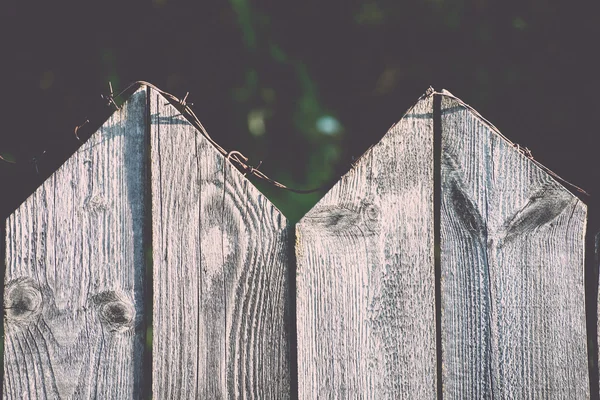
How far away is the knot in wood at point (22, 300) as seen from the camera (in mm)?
1129

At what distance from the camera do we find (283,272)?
1.14 m

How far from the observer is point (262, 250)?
1134 mm

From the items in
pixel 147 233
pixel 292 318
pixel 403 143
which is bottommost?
pixel 292 318

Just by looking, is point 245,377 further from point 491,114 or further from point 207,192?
point 491,114

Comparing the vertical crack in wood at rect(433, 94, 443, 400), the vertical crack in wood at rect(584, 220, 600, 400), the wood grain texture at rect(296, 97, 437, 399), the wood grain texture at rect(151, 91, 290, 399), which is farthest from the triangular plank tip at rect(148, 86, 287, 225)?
the vertical crack in wood at rect(584, 220, 600, 400)

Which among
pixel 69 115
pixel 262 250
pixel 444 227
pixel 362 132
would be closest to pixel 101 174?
pixel 262 250

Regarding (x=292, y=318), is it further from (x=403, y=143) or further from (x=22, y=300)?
(x=22, y=300)

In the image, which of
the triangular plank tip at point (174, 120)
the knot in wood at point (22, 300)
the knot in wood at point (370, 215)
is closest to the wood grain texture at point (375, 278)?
the knot in wood at point (370, 215)

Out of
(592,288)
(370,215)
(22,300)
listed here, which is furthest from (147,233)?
(592,288)

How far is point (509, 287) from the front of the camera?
3.80 ft

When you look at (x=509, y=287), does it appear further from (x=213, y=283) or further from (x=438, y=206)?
(x=213, y=283)

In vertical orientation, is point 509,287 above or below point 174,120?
below

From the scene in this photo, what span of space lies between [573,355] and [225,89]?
4.68 ft

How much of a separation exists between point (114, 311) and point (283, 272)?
335mm
